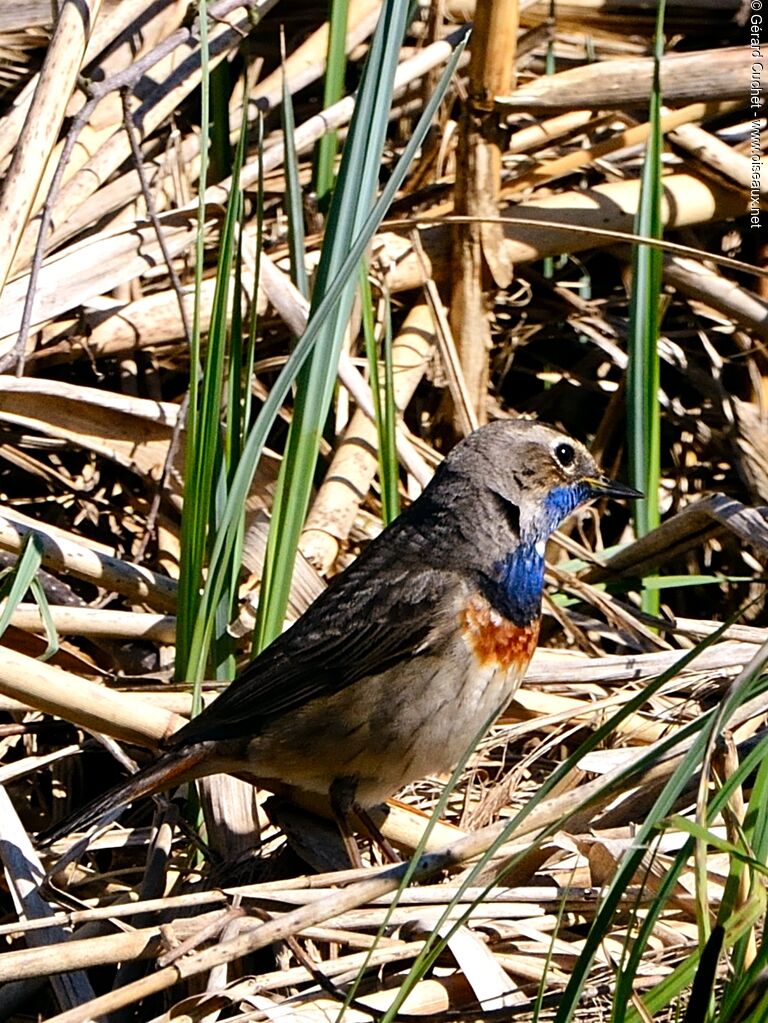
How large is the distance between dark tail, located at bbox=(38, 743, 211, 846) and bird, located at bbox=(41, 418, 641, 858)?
56mm

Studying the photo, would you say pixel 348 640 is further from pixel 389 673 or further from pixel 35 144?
pixel 35 144

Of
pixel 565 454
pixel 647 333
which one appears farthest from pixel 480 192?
pixel 565 454

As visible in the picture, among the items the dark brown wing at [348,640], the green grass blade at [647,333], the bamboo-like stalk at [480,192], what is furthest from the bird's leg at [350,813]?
the bamboo-like stalk at [480,192]

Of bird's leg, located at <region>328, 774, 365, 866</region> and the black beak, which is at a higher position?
the black beak

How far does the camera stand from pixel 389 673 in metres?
3.99

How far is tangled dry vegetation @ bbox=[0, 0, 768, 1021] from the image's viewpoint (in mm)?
3240

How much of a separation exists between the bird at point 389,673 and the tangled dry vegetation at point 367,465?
17 centimetres

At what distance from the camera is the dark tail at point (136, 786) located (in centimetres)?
358

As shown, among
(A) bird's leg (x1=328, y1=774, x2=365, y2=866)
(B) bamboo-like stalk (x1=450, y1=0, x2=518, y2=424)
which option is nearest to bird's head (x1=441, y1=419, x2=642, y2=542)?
(A) bird's leg (x1=328, y1=774, x2=365, y2=866)

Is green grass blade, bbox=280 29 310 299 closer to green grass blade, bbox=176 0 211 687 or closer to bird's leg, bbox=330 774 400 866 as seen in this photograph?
green grass blade, bbox=176 0 211 687

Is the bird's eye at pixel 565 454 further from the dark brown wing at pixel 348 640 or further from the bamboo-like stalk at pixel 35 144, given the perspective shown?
the bamboo-like stalk at pixel 35 144

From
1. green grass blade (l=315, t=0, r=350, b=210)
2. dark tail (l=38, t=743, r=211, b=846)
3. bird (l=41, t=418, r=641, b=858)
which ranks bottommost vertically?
dark tail (l=38, t=743, r=211, b=846)

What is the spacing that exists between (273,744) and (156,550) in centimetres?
120

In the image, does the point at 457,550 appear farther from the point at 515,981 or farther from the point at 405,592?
the point at 515,981
